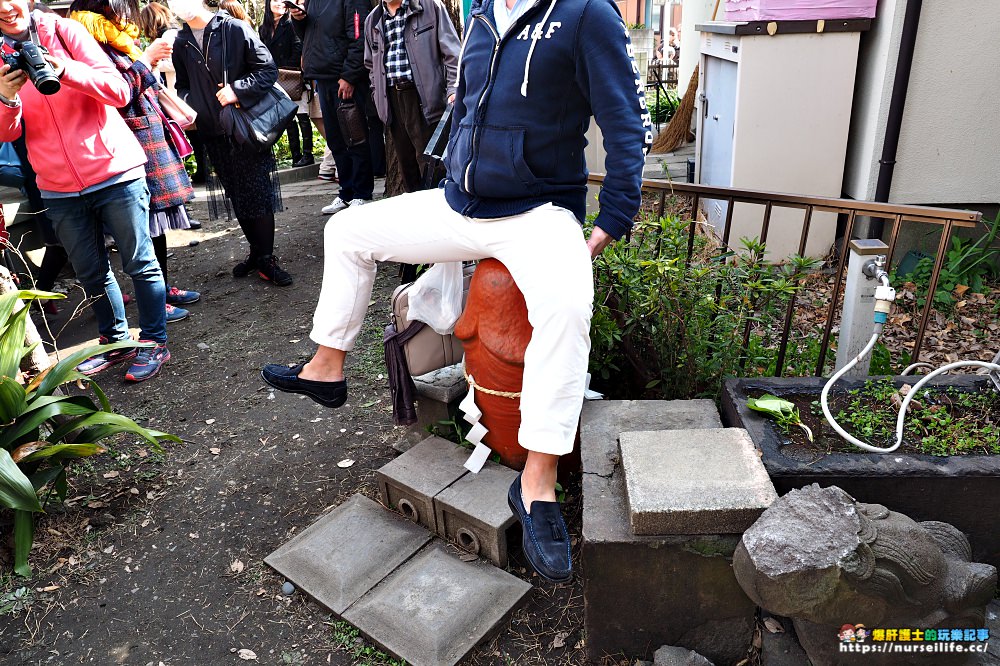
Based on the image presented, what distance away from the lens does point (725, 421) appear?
278 centimetres

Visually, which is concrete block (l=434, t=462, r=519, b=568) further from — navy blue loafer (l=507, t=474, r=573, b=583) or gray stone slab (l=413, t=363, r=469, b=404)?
gray stone slab (l=413, t=363, r=469, b=404)

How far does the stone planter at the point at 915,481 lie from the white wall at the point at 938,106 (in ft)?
11.0

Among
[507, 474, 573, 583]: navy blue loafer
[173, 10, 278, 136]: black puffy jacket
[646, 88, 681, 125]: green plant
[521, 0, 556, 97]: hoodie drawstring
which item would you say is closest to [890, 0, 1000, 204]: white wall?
[521, 0, 556, 97]: hoodie drawstring

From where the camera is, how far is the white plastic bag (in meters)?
3.04

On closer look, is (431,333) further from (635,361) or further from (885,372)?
(885,372)

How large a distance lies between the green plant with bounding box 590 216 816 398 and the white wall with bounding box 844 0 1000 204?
8.46 feet

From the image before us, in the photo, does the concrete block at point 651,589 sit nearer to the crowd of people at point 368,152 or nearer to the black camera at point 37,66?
the crowd of people at point 368,152

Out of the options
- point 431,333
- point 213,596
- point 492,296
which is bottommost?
point 213,596

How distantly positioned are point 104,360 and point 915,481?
166 inches

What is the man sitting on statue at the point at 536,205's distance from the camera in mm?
2377

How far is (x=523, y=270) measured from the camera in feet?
8.28

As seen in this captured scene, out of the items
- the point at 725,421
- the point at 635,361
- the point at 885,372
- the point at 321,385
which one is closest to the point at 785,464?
the point at 725,421

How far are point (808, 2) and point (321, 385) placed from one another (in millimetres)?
4168

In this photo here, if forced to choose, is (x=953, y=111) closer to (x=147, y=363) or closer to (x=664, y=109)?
(x=147, y=363)
